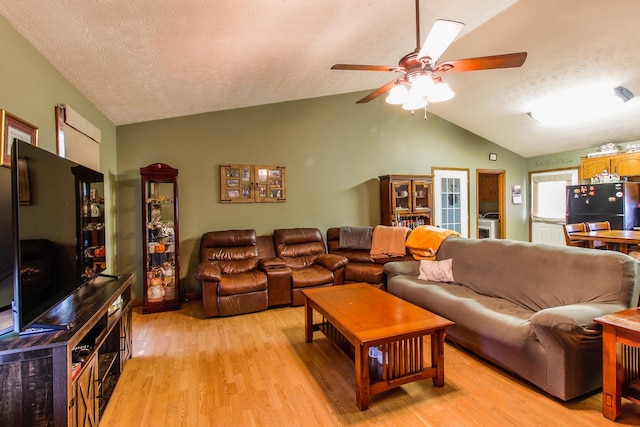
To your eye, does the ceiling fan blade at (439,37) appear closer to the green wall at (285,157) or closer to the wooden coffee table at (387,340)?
the wooden coffee table at (387,340)

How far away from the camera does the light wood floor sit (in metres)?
1.85

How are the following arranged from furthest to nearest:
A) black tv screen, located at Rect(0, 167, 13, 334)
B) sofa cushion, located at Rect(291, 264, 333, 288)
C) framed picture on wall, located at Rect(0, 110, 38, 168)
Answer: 1. sofa cushion, located at Rect(291, 264, 333, 288)
2. framed picture on wall, located at Rect(0, 110, 38, 168)
3. black tv screen, located at Rect(0, 167, 13, 334)

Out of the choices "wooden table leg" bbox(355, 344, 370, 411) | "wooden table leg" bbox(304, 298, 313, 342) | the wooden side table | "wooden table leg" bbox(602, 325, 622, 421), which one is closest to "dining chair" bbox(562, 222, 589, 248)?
the wooden side table

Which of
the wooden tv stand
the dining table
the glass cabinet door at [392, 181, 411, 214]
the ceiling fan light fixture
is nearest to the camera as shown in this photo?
the wooden tv stand

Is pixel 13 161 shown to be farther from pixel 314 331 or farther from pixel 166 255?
pixel 166 255

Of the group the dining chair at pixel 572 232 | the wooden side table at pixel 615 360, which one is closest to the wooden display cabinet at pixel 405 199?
the dining chair at pixel 572 232

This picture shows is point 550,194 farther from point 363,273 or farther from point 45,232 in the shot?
point 45,232

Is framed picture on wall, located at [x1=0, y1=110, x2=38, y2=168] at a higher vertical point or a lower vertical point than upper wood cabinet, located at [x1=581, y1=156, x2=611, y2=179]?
lower

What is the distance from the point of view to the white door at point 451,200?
5.96 metres

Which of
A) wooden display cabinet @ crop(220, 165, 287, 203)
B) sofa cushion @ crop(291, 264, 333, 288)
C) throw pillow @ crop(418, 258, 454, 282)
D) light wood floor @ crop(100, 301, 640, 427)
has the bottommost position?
light wood floor @ crop(100, 301, 640, 427)

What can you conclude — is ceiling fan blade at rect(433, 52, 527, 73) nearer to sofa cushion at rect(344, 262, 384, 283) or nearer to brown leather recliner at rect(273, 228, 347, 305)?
sofa cushion at rect(344, 262, 384, 283)

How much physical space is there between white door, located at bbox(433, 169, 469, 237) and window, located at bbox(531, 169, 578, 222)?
1.59 metres

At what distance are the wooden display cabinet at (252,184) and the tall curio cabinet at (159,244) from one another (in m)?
0.76

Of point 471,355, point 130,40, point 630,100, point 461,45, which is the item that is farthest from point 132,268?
point 630,100
